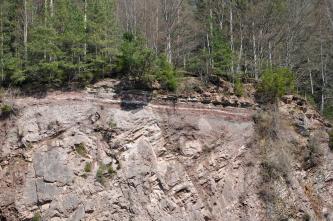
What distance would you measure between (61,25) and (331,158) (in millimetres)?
17662

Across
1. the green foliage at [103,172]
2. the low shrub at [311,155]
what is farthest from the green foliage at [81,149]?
the low shrub at [311,155]

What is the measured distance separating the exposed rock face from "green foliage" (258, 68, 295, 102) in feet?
8.70

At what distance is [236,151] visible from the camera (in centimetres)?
2912

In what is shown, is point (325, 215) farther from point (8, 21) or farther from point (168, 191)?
point (8, 21)

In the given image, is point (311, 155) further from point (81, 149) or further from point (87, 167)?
point (81, 149)

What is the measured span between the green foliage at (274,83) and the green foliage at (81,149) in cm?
1176

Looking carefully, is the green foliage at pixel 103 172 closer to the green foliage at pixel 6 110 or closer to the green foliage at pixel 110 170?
the green foliage at pixel 110 170

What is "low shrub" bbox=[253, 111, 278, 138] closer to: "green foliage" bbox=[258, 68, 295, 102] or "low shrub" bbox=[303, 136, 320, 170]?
"green foliage" bbox=[258, 68, 295, 102]

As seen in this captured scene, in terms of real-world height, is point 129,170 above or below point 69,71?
below

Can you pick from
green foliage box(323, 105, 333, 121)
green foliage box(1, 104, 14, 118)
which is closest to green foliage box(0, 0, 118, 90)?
green foliage box(1, 104, 14, 118)

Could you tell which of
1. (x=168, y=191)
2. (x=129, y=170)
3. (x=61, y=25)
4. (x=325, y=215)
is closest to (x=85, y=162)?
(x=129, y=170)

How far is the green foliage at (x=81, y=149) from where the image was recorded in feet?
84.9

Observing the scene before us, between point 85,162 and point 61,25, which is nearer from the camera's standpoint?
point 85,162

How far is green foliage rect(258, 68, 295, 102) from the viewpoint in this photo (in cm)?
3136
